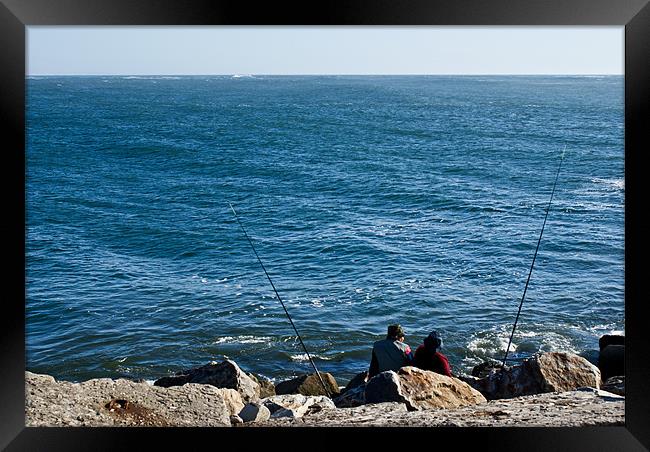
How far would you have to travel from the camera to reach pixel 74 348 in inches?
467

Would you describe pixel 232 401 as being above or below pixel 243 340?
above

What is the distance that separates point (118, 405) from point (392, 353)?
1.93m

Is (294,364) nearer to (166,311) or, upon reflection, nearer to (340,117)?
(166,311)

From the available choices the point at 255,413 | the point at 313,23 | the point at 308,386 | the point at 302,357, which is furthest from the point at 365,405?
the point at 302,357

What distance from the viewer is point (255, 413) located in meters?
5.21

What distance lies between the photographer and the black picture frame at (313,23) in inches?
140

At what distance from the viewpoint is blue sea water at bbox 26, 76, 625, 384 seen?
40.2ft

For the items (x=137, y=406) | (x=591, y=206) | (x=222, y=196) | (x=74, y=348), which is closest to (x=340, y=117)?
(x=222, y=196)

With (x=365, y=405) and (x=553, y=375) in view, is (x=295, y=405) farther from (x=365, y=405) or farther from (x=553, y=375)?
(x=553, y=375)

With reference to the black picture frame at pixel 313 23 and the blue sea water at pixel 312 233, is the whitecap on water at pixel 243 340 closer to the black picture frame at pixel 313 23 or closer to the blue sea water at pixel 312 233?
the blue sea water at pixel 312 233

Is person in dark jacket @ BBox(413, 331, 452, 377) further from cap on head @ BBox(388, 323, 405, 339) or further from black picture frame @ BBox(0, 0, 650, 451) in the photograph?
black picture frame @ BBox(0, 0, 650, 451)

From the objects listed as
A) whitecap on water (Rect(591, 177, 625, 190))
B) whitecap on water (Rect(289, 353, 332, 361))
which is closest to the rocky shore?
whitecap on water (Rect(289, 353, 332, 361))
